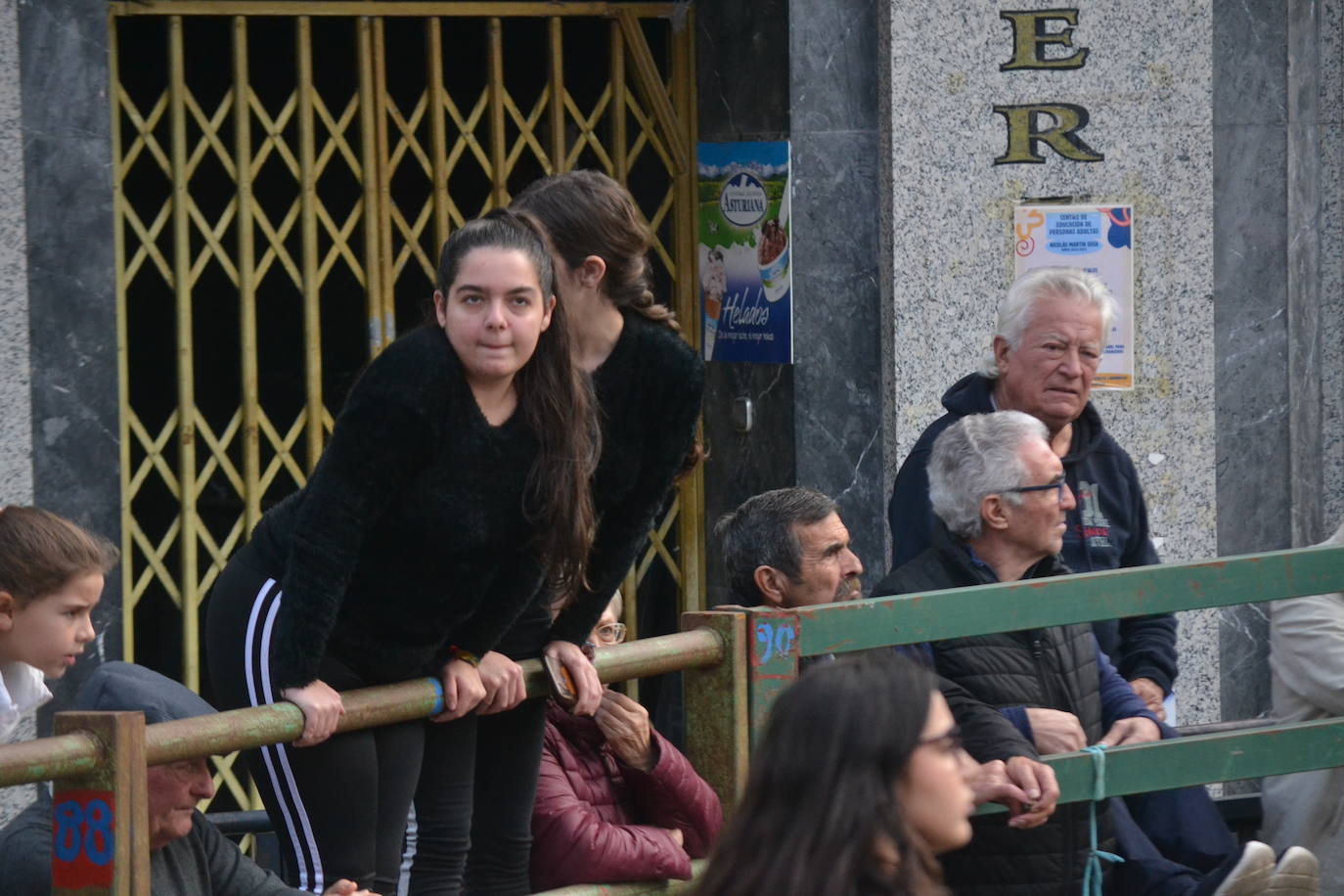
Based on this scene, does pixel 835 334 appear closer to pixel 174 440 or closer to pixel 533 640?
pixel 174 440

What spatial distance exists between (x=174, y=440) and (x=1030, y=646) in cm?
335

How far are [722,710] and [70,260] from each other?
3067mm

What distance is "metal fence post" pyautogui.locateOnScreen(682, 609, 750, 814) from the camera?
3.62 m

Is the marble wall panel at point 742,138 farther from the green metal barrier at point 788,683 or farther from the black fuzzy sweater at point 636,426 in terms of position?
the black fuzzy sweater at point 636,426

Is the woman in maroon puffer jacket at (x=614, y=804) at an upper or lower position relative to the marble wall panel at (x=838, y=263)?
lower

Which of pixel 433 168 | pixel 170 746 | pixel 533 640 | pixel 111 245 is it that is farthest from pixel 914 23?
pixel 170 746

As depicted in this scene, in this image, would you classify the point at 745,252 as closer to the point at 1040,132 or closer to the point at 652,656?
the point at 1040,132

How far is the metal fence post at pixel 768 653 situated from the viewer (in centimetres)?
361

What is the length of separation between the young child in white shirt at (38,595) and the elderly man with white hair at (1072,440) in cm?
192

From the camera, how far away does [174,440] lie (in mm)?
6398

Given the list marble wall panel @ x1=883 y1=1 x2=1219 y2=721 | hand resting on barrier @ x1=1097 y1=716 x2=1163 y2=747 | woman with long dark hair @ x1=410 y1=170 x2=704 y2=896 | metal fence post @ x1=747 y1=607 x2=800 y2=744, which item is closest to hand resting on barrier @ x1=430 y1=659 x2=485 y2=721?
woman with long dark hair @ x1=410 y1=170 x2=704 y2=896

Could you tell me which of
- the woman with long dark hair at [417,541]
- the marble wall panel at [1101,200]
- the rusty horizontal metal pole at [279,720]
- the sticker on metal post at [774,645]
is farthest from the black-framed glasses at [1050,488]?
the marble wall panel at [1101,200]

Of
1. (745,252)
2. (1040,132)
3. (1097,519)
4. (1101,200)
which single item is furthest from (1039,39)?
(1097,519)

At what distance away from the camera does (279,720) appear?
3066 mm
